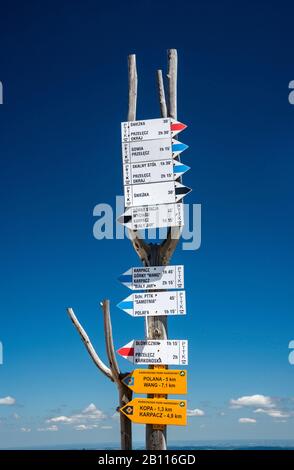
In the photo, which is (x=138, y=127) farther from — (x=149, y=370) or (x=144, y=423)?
(x=144, y=423)

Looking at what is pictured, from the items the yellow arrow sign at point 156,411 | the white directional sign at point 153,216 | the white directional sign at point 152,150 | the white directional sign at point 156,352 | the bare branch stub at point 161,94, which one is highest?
the bare branch stub at point 161,94

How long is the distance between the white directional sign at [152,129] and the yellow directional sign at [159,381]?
A: 3502 millimetres

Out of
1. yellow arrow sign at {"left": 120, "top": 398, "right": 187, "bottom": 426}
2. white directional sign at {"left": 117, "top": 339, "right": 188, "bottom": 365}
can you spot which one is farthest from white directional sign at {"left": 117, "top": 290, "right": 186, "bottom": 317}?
yellow arrow sign at {"left": 120, "top": 398, "right": 187, "bottom": 426}

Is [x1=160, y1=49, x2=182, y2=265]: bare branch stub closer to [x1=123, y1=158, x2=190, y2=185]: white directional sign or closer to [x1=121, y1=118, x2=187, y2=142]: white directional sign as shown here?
[x1=121, y1=118, x2=187, y2=142]: white directional sign

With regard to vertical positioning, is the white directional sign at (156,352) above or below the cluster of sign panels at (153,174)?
below

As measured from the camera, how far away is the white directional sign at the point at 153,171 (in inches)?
371

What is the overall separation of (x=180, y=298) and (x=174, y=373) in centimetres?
107

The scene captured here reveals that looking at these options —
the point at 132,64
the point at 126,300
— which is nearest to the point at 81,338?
the point at 126,300

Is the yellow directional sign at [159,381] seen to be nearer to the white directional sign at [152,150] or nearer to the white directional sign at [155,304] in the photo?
the white directional sign at [155,304]

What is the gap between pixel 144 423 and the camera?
899cm

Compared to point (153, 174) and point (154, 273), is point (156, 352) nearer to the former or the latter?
point (154, 273)

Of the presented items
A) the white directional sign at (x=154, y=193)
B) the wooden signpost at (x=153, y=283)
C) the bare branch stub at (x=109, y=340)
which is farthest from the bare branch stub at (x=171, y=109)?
the bare branch stub at (x=109, y=340)

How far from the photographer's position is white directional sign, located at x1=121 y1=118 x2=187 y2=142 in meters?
9.59
